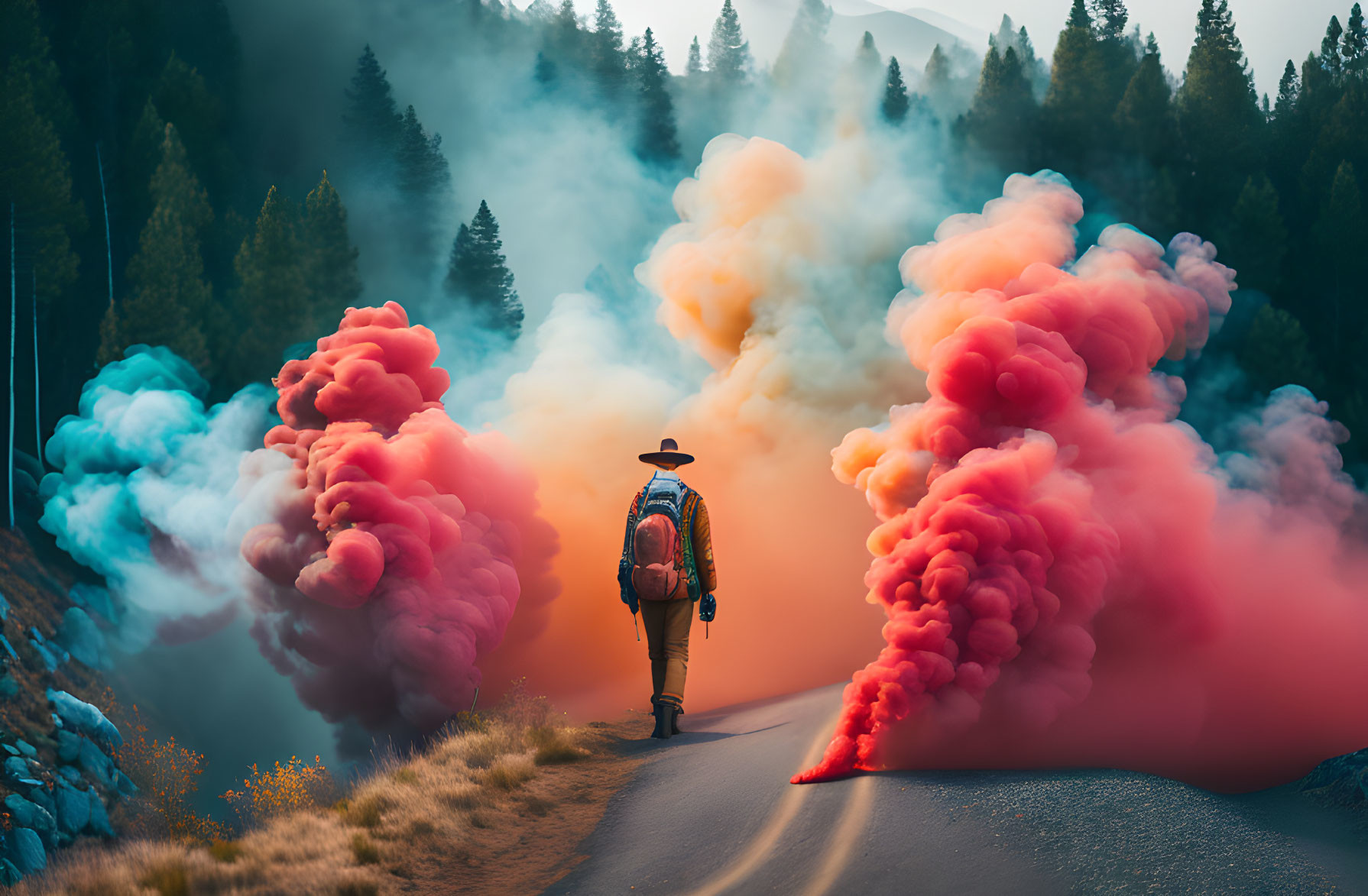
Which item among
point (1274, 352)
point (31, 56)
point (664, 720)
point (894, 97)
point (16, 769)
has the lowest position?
point (16, 769)

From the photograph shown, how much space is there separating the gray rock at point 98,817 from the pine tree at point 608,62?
35597mm

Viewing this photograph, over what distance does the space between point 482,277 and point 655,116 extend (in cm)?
1691

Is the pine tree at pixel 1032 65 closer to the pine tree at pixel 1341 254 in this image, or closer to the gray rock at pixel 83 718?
the pine tree at pixel 1341 254

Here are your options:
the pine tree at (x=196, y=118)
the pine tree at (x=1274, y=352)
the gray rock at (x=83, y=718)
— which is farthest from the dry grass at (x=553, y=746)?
the pine tree at (x=196, y=118)

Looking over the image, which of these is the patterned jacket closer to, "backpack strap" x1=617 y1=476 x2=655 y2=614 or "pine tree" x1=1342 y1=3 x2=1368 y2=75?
"backpack strap" x1=617 y1=476 x2=655 y2=614

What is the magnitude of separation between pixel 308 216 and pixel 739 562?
19.3 metres

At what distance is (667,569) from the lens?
409 inches

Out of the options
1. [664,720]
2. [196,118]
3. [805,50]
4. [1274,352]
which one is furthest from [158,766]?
[805,50]

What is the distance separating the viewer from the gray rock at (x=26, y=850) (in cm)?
1460

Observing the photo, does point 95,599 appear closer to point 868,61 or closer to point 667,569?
point 667,569

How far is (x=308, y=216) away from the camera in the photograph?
2820 cm

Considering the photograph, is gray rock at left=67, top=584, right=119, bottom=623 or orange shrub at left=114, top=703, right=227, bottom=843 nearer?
orange shrub at left=114, top=703, right=227, bottom=843

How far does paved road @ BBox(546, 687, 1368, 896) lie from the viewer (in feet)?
20.1

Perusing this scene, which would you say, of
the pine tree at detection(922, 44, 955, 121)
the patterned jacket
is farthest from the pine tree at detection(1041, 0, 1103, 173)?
the patterned jacket
